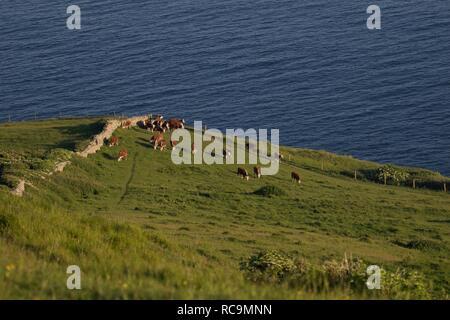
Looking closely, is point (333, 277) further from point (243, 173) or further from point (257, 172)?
point (257, 172)

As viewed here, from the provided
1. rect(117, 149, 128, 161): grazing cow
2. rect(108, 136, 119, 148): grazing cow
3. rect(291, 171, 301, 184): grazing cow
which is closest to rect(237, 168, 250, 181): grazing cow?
rect(291, 171, 301, 184): grazing cow

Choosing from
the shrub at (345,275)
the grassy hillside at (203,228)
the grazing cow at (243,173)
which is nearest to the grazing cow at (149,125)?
the grassy hillside at (203,228)

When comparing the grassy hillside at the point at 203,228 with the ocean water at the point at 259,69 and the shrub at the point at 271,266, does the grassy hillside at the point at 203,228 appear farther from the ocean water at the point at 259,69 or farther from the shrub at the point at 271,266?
the ocean water at the point at 259,69

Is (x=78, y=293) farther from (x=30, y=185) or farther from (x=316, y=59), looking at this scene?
(x=316, y=59)

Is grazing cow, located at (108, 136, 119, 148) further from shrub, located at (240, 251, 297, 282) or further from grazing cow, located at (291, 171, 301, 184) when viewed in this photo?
shrub, located at (240, 251, 297, 282)

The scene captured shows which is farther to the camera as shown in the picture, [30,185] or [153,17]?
[153,17]

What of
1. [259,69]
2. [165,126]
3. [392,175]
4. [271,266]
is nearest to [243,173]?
[165,126]

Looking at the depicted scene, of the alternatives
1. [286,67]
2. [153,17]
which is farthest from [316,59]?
[153,17]
